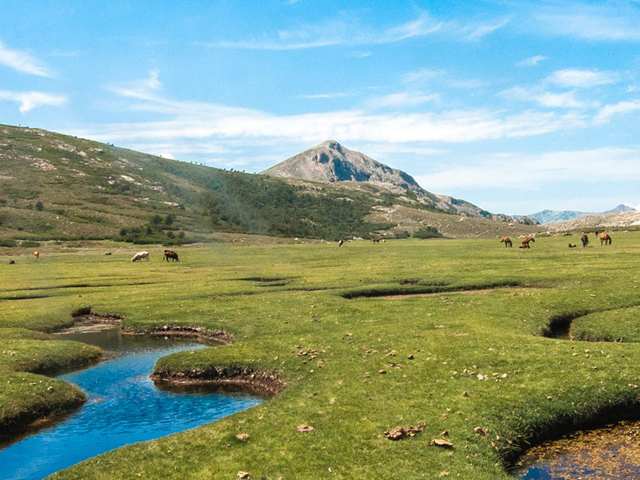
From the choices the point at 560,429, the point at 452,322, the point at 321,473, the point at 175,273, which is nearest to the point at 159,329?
the point at 452,322

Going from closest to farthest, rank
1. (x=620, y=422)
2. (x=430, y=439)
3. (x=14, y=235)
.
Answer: (x=430, y=439) → (x=620, y=422) → (x=14, y=235)

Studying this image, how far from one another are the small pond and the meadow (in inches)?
25.9

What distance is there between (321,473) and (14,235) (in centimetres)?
18841

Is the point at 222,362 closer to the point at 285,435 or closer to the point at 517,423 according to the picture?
the point at 285,435

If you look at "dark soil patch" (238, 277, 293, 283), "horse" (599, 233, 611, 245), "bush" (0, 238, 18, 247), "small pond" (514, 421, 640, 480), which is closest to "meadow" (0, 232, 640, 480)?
"small pond" (514, 421, 640, 480)

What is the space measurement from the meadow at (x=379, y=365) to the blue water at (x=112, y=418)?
2.10 metres

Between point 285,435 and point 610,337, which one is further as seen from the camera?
point 610,337

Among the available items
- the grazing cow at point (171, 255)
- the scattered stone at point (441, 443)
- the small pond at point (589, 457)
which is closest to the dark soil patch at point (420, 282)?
the small pond at point (589, 457)

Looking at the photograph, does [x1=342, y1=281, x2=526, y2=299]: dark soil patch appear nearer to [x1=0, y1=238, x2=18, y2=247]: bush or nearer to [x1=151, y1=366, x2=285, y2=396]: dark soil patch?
[x1=151, y1=366, x2=285, y2=396]: dark soil patch

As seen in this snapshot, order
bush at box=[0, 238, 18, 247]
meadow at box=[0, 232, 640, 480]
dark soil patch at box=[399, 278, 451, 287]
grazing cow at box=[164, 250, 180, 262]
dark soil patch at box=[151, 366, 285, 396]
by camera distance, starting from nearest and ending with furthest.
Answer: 1. meadow at box=[0, 232, 640, 480]
2. dark soil patch at box=[151, 366, 285, 396]
3. dark soil patch at box=[399, 278, 451, 287]
4. grazing cow at box=[164, 250, 180, 262]
5. bush at box=[0, 238, 18, 247]

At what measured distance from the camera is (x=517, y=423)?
1939 cm

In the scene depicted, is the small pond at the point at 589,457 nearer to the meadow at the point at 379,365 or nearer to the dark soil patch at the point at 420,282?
the meadow at the point at 379,365

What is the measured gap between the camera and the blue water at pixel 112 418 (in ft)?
65.0

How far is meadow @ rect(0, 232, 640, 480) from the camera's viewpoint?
17.1m
